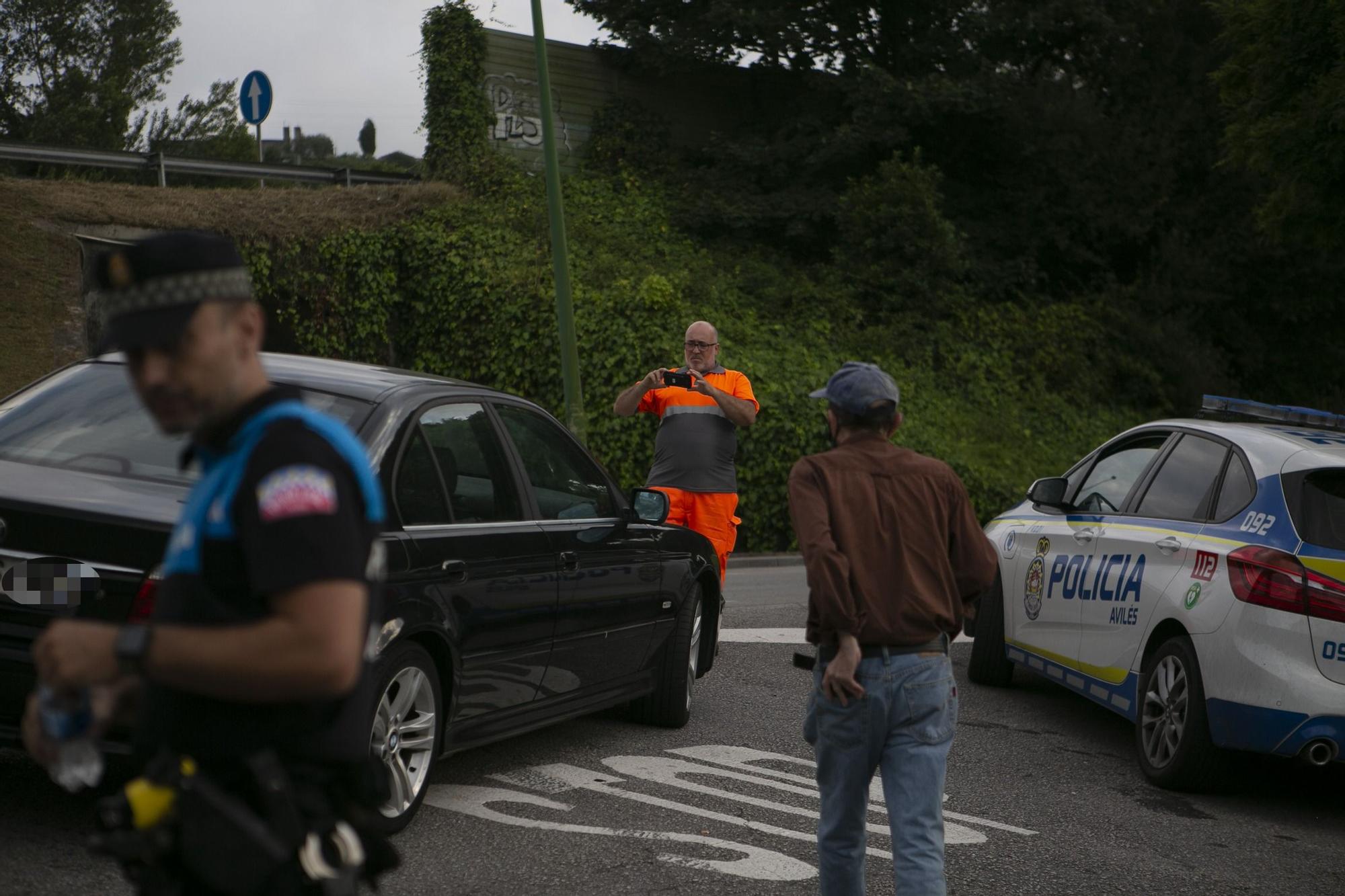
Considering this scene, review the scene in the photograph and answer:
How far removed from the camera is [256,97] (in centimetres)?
2073

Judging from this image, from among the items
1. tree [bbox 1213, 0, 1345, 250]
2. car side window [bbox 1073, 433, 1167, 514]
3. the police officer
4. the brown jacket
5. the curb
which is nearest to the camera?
the police officer

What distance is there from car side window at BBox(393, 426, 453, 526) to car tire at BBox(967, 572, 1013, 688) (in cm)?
402

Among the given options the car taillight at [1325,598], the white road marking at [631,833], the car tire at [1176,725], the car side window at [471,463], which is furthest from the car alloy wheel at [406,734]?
the car taillight at [1325,598]

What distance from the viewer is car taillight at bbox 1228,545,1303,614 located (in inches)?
225

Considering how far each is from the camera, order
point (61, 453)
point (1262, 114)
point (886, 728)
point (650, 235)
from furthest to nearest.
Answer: point (650, 235) < point (1262, 114) < point (61, 453) < point (886, 728)

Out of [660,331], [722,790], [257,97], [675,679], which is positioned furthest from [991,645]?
[257,97]

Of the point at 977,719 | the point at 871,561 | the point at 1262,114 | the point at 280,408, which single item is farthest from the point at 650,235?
the point at 280,408

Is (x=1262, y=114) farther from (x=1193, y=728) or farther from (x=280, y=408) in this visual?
(x=280, y=408)

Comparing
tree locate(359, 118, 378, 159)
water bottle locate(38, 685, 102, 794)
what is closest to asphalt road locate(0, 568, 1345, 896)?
water bottle locate(38, 685, 102, 794)

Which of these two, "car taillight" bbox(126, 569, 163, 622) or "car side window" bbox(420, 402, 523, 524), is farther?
"car side window" bbox(420, 402, 523, 524)

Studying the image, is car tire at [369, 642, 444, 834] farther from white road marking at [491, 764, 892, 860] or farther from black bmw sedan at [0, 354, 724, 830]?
white road marking at [491, 764, 892, 860]

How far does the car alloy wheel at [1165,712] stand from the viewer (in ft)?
20.3

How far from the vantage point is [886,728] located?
3.78 meters

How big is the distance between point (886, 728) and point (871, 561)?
43 centimetres
